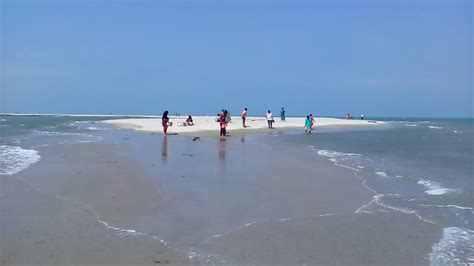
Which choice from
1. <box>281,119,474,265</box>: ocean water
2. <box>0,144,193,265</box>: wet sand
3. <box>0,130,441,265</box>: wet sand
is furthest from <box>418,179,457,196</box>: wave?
<box>0,144,193,265</box>: wet sand

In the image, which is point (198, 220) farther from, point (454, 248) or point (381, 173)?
point (381, 173)

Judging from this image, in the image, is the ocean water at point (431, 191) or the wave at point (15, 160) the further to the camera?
the wave at point (15, 160)

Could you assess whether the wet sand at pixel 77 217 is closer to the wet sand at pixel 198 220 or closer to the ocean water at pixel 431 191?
the wet sand at pixel 198 220

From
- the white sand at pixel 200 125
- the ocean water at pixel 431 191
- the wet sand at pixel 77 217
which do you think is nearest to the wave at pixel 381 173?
the ocean water at pixel 431 191

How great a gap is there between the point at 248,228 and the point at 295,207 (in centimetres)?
195

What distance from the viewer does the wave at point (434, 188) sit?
11750 millimetres

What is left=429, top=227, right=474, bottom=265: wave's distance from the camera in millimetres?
6480

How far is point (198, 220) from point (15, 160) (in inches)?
457

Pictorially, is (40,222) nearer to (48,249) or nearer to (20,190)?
(48,249)

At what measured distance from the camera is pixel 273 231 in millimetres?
7629

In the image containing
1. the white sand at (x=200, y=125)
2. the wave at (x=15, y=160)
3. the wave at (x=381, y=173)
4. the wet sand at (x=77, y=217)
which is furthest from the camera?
the white sand at (x=200, y=125)

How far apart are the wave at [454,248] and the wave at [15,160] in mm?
11906

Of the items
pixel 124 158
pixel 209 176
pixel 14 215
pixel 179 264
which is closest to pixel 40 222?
pixel 14 215

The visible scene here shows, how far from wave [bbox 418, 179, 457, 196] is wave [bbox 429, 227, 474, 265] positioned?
3767 mm
